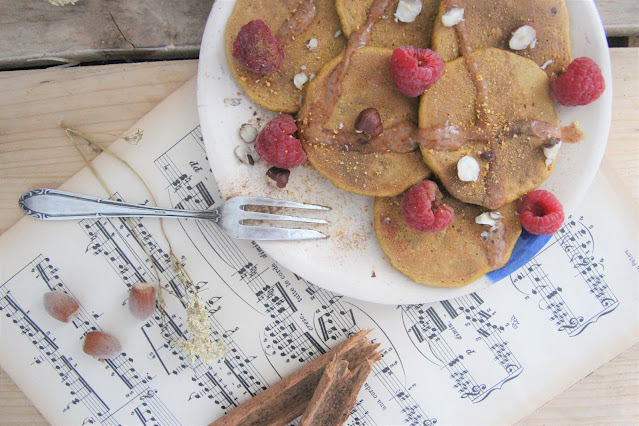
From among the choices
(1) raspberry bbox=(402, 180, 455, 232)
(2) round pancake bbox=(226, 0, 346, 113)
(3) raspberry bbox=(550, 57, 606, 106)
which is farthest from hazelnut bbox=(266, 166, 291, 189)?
(3) raspberry bbox=(550, 57, 606, 106)

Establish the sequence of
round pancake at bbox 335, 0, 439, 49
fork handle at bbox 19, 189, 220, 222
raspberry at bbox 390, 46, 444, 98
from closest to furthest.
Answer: raspberry at bbox 390, 46, 444, 98 → round pancake at bbox 335, 0, 439, 49 → fork handle at bbox 19, 189, 220, 222

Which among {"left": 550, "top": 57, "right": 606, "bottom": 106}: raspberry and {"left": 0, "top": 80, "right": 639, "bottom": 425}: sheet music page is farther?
{"left": 0, "top": 80, "right": 639, "bottom": 425}: sheet music page

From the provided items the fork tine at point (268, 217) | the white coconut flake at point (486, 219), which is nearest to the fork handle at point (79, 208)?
the fork tine at point (268, 217)

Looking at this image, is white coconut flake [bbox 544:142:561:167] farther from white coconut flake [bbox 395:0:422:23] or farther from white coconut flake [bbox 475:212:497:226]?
white coconut flake [bbox 395:0:422:23]

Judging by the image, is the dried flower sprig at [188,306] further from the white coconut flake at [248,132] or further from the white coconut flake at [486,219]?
the white coconut flake at [486,219]

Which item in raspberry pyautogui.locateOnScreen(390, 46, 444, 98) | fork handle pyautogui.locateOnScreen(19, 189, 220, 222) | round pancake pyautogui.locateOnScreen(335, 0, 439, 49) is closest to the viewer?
raspberry pyautogui.locateOnScreen(390, 46, 444, 98)
